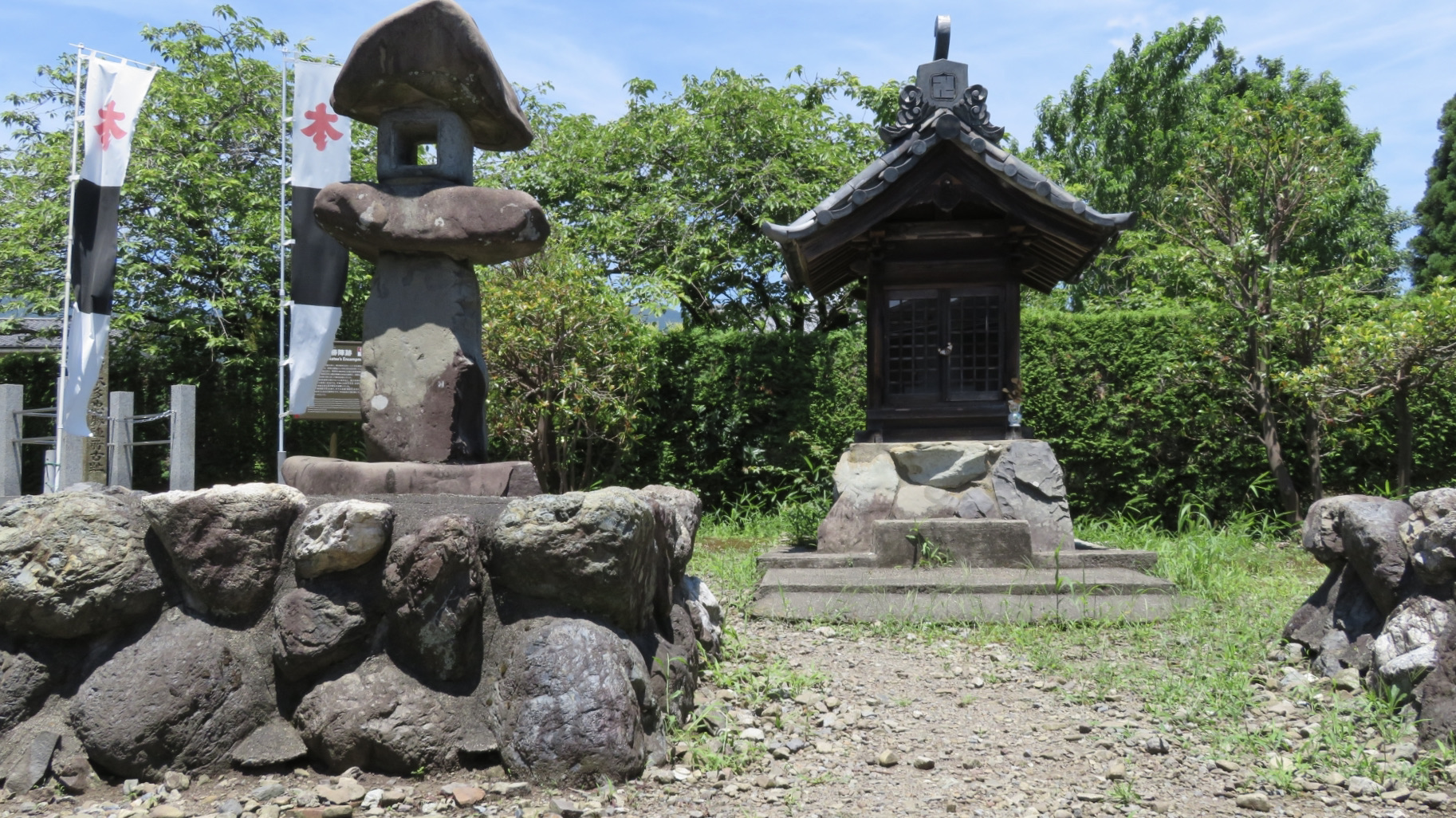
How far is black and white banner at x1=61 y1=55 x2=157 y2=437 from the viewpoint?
8883mm

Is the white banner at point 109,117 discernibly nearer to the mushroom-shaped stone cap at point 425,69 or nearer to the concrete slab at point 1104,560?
the mushroom-shaped stone cap at point 425,69

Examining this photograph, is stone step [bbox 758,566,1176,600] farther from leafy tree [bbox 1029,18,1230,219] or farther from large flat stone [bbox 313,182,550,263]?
leafy tree [bbox 1029,18,1230,219]

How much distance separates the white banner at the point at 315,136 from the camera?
29.1ft

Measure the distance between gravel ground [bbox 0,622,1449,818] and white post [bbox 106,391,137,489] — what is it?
6.61 meters

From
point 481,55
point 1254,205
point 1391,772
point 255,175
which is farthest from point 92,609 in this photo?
point 255,175

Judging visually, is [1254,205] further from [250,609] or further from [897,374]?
[250,609]

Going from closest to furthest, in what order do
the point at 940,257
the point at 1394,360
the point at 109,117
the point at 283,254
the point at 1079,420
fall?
the point at 940,257 → the point at 1394,360 → the point at 109,117 → the point at 1079,420 → the point at 283,254

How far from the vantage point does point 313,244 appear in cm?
870

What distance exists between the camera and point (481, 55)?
Answer: 12.1 feet

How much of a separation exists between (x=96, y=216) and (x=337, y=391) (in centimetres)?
263

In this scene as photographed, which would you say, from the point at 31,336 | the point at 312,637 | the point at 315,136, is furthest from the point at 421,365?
the point at 31,336

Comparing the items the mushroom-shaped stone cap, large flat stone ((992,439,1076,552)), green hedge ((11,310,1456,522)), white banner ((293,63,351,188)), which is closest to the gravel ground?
the mushroom-shaped stone cap

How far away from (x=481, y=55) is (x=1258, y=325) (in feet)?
23.6

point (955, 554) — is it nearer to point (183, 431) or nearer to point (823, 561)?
point (823, 561)
